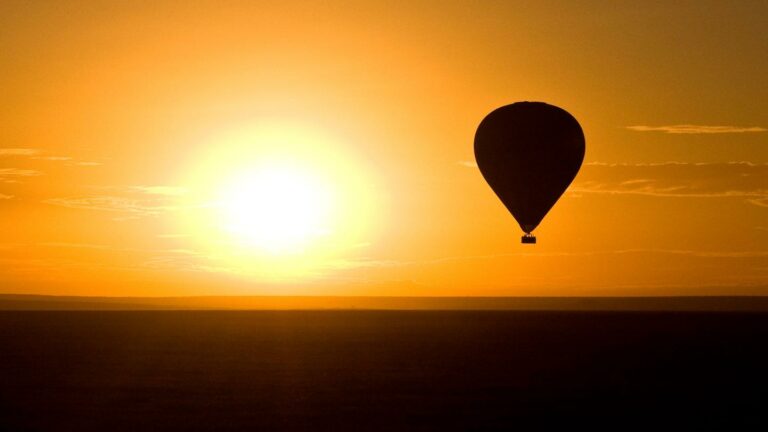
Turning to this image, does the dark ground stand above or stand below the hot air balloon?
below

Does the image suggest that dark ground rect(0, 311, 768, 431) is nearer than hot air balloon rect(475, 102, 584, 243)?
Yes

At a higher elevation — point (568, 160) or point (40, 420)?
point (568, 160)

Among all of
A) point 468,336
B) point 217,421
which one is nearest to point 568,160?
point 217,421

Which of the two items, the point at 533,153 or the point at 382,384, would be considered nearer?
the point at 533,153

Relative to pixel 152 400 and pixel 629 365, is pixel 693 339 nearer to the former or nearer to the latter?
pixel 629 365

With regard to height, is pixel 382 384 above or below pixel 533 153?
below

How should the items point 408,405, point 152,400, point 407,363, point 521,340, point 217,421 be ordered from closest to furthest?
1. point 217,421
2. point 408,405
3. point 152,400
4. point 407,363
5. point 521,340

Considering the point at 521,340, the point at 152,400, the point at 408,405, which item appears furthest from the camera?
the point at 521,340
